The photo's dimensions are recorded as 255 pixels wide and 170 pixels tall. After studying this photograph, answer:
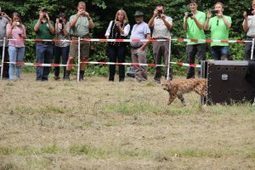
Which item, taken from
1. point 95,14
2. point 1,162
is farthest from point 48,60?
point 1,162

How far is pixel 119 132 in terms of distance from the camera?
11047mm

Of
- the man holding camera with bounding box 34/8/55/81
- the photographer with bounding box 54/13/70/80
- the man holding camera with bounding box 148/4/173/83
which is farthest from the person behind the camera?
the photographer with bounding box 54/13/70/80

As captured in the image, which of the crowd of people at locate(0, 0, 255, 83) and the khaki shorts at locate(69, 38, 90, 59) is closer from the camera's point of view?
the crowd of people at locate(0, 0, 255, 83)

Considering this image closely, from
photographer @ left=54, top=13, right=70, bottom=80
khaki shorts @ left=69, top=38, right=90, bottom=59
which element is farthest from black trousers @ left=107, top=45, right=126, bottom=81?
photographer @ left=54, top=13, right=70, bottom=80

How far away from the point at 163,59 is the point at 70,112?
749 cm

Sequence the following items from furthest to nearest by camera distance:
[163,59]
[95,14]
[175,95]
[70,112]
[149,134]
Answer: [95,14], [163,59], [175,95], [70,112], [149,134]

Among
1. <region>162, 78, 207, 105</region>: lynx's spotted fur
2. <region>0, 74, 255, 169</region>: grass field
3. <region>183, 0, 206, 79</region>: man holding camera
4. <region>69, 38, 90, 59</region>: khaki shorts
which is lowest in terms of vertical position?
<region>0, 74, 255, 169</region>: grass field

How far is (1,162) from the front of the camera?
857cm

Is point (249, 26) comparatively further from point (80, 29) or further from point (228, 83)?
point (80, 29)

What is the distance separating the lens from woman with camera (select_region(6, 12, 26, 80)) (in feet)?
66.1

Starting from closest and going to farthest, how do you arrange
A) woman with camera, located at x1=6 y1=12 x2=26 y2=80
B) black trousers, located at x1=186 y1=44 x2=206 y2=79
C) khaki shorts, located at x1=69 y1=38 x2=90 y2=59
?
black trousers, located at x1=186 y1=44 x2=206 y2=79 < khaki shorts, located at x1=69 y1=38 x2=90 y2=59 < woman with camera, located at x1=6 y1=12 x2=26 y2=80

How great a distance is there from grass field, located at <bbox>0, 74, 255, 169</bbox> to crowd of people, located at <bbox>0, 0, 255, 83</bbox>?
274cm

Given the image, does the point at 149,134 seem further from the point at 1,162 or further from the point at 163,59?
the point at 163,59

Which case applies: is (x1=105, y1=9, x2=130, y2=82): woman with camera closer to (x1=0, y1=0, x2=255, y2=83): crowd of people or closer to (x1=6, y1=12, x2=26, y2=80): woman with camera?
(x1=0, y1=0, x2=255, y2=83): crowd of people
